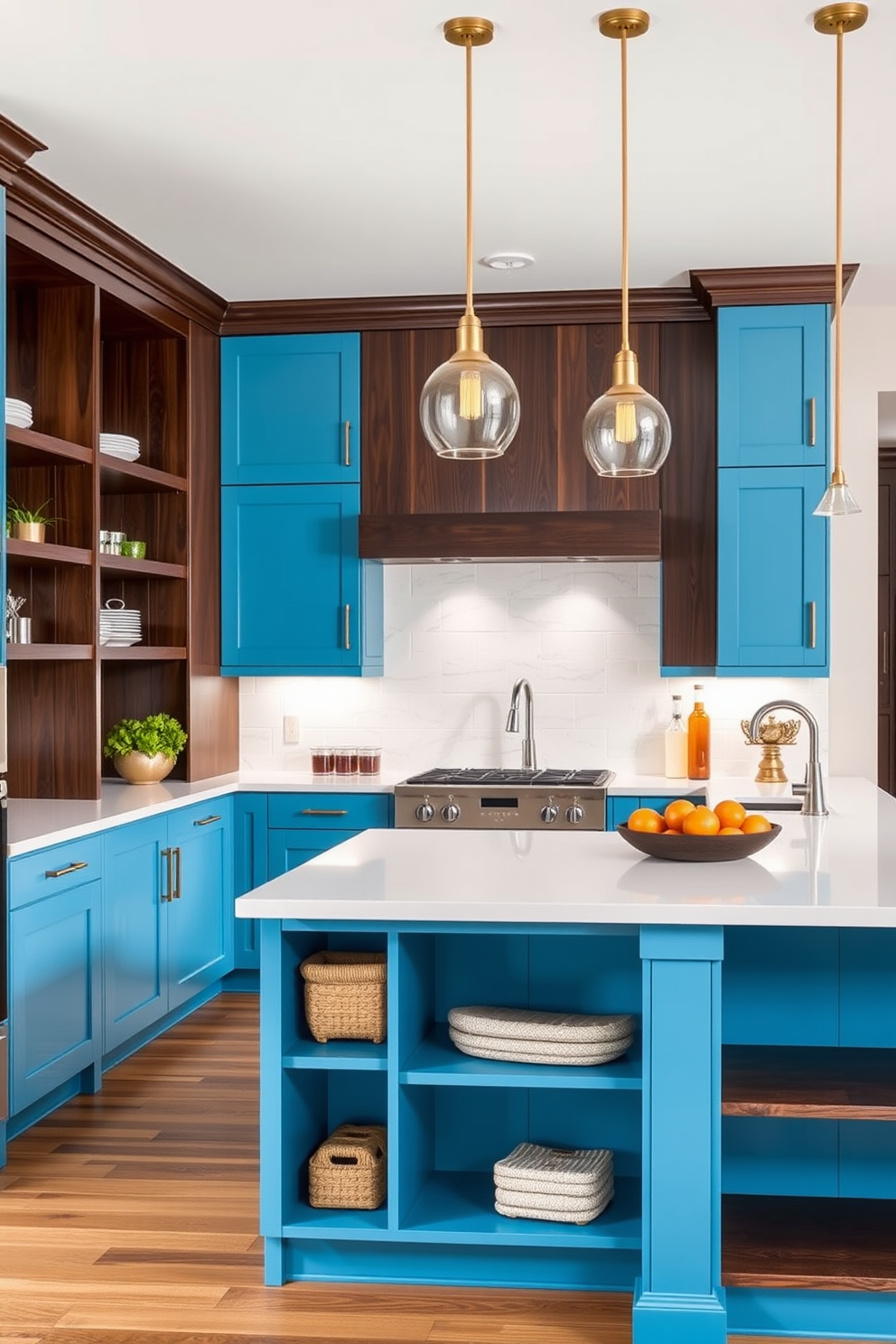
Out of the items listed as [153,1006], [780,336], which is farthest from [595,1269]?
[780,336]

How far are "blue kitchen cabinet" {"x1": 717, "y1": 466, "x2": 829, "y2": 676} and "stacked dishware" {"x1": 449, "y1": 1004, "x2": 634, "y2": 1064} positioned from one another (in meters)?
2.51

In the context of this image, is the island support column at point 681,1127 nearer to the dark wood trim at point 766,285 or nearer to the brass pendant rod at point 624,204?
the brass pendant rod at point 624,204

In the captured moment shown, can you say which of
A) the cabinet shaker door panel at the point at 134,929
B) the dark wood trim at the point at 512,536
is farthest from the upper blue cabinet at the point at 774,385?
the cabinet shaker door panel at the point at 134,929

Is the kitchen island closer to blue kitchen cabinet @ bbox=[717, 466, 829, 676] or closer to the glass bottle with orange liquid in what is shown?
blue kitchen cabinet @ bbox=[717, 466, 829, 676]

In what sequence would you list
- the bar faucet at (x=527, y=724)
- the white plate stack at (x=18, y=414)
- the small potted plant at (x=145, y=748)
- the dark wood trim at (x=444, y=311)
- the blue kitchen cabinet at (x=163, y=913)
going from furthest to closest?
the bar faucet at (x=527, y=724) < the dark wood trim at (x=444, y=311) < the small potted plant at (x=145, y=748) < the blue kitchen cabinet at (x=163, y=913) < the white plate stack at (x=18, y=414)

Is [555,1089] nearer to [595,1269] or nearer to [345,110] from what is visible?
[595,1269]

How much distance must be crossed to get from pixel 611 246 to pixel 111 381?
201cm

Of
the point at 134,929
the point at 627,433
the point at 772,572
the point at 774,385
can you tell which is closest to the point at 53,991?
the point at 134,929

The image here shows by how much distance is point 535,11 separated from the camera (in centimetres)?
299

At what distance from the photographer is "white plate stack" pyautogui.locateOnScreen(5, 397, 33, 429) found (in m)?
3.96

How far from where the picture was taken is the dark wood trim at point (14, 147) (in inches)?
141

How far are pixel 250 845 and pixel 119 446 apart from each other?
1601 millimetres

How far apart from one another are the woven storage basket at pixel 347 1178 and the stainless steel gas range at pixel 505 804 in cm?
213

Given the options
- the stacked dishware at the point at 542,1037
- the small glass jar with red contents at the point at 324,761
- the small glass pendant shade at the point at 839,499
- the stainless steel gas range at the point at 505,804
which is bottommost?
the stacked dishware at the point at 542,1037
